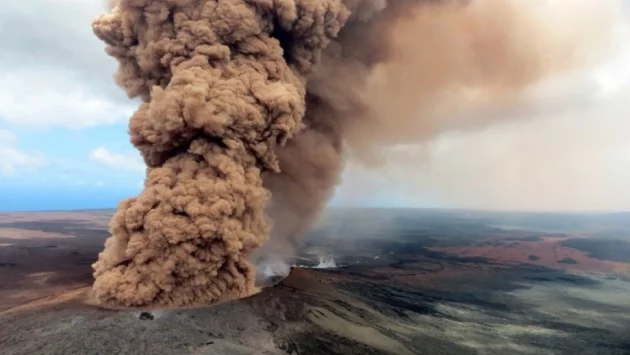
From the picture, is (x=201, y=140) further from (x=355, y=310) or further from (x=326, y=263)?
(x=326, y=263)

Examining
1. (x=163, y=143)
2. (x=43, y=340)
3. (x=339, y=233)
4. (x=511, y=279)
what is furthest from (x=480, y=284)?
(x=339, y=233)

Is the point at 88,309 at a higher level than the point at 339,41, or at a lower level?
lower

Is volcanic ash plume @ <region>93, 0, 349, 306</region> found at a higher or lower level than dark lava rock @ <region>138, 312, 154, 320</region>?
higher

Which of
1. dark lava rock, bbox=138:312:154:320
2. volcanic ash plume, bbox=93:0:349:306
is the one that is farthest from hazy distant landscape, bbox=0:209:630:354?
volcanic ash plume, bbox=93:0:349:306

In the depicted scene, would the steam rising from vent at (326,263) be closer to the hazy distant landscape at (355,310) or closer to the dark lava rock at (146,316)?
the hazy distant landscape at (355,310)

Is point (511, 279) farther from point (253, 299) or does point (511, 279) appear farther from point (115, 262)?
point (115, 262)

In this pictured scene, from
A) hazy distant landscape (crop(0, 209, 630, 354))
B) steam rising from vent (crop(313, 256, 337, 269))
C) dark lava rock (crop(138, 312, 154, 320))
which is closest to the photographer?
hazy distant landscape (crop(0, 209, 630, 354))

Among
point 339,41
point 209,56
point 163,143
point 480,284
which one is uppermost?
point 339,41

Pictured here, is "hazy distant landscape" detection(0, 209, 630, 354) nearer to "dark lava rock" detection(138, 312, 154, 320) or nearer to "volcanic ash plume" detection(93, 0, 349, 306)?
"dark lava rock" detection(138, 312, 154, 320)
